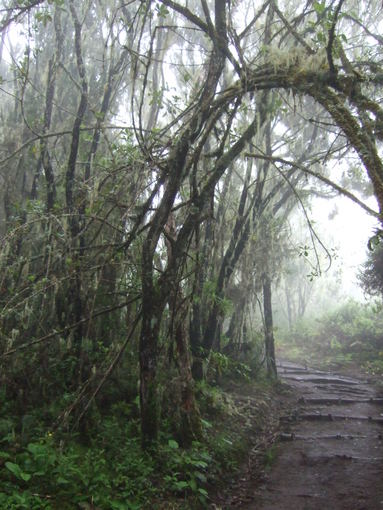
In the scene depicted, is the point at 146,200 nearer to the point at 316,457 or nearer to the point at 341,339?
the point at 316,457

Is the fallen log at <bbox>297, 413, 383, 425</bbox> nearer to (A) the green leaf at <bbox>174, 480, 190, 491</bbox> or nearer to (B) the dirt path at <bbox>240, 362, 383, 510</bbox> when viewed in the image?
(B) the dirt path at <bbox>240, 362, 383, 510</bbox>

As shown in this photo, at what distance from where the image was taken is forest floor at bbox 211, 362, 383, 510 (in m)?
4.48

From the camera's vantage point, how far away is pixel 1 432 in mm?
4059

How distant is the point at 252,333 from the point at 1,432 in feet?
22.1

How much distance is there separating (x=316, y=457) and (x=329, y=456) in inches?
6.8

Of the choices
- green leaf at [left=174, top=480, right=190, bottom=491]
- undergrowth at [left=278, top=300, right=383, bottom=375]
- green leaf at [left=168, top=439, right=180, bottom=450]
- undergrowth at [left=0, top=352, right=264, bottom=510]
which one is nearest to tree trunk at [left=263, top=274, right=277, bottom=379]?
undergrowth at [left=278, top=300, right=383, bottom=375]

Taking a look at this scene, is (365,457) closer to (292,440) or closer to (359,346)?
(292,440)

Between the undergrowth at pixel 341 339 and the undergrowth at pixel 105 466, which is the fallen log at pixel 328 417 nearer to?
the undergrowth at pixel 105 466

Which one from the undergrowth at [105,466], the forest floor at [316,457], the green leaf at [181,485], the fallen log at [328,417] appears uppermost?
the undergrowth at [105,466]

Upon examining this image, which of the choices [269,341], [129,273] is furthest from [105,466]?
[269,341]

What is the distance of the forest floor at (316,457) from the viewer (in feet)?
14.7

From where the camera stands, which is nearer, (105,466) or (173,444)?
(105,466)

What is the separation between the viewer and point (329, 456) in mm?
5777

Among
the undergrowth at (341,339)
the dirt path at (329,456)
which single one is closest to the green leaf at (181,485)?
the dirt path at (329,456)
